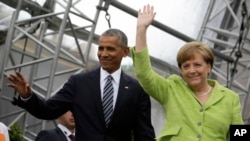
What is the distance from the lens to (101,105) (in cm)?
291

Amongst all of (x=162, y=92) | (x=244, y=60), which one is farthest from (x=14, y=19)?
(x=162, y=92)

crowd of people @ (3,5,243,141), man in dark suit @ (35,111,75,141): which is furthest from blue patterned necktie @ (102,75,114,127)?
man in dark suit @ (35,111,75,141)

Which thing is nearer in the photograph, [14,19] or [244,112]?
[14,19]

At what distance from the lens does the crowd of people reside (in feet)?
8.30

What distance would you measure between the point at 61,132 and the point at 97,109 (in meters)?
1.01

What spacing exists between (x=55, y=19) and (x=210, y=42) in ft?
8.78

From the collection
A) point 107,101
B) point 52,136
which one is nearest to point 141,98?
point 107,101

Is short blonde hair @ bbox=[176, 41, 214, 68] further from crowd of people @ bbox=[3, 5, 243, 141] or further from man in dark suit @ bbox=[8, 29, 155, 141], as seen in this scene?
man in dark suit @ bbox=[8, 29, 155, 141]

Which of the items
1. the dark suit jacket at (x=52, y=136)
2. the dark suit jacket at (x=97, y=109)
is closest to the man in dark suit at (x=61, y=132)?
the dark suit jacket at (x=52, y=136)

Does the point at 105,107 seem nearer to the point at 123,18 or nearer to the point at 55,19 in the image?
the point at 55,19

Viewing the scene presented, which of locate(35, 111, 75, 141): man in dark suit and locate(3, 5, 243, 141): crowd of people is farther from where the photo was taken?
locate(35, 111, 75, 141): man in dark suit

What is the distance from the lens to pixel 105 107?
2.91 m

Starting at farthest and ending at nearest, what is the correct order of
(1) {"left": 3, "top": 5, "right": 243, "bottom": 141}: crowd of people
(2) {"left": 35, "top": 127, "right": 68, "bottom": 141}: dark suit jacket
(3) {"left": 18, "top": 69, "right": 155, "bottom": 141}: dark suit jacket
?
(2) {"left": 35, "top": 127, "right": 68, "bottom": 141}: dark suit jacket < (3) {"left": 18, "top": 69, "right": 155, "bottom": 141}: dark suit jacket < (1) {"left": 3, "top": 5, "right": 243, "bottom": 141}: crowd of people

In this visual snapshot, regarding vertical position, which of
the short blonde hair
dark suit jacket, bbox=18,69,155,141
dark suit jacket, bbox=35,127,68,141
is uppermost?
the short blonde hair
